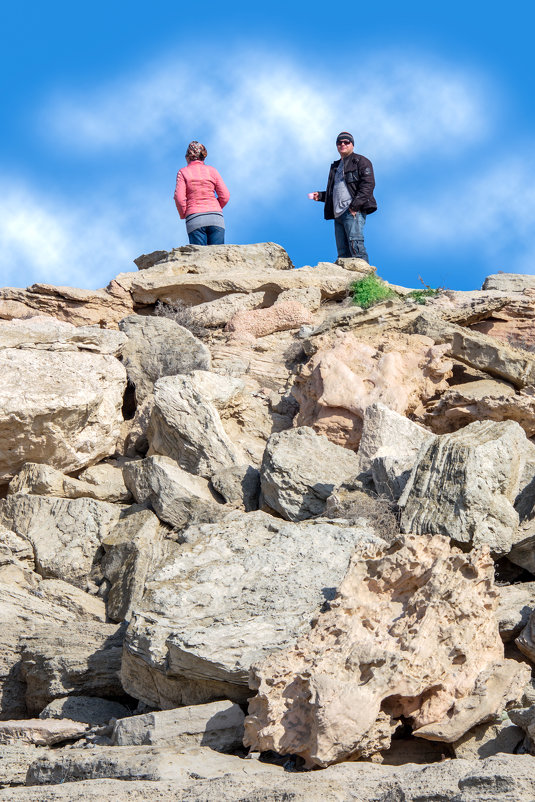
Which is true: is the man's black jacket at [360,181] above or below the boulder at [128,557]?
above

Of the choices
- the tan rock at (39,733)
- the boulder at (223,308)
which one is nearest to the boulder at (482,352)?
the boulder at (223,308)

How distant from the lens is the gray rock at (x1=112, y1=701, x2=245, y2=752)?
489 centimetres

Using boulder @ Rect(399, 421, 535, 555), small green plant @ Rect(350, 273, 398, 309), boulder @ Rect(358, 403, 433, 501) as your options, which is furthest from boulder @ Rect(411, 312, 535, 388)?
boulder @ Rect(399, 421, 535, 555)

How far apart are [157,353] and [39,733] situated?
18.6ft

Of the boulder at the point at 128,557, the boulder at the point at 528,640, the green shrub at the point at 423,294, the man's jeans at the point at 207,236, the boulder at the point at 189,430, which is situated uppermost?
the man's jeans at the point at 207,236

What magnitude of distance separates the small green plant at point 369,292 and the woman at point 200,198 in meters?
2.62

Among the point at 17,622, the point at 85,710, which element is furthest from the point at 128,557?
the point at 85,710

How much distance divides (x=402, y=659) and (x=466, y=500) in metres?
2.10

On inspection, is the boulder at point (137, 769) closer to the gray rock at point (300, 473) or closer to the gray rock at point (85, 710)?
the gray rock at point (85, 710)

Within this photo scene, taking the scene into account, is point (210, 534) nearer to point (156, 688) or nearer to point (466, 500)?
point (156, 688)

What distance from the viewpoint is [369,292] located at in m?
12.3

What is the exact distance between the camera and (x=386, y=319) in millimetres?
10914

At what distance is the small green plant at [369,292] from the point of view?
39.5 feet

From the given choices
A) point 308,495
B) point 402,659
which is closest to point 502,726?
point 402,659
